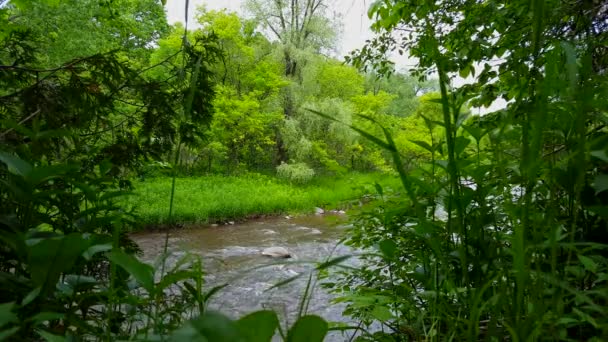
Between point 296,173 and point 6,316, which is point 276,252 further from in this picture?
point 296,173

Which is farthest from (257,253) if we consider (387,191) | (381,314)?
Result: (381,314)

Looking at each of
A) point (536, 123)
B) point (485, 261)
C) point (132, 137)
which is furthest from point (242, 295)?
point (536, 123)

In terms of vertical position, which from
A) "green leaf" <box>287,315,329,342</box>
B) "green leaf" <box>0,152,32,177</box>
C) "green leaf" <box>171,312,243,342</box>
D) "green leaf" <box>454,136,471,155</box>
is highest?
"green leaf" <box>454,136,471,155</box>

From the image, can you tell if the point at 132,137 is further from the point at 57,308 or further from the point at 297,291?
the point at 297,291

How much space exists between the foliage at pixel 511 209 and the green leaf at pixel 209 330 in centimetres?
38

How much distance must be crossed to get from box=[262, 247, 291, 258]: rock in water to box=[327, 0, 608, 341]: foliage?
19.4 ft

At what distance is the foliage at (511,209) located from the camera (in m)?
0.62

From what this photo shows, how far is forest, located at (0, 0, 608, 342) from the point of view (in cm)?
62

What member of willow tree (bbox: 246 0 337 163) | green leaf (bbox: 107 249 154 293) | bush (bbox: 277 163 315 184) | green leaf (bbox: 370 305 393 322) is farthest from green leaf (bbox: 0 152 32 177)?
willow tree (bbox: 246 0 337 163)

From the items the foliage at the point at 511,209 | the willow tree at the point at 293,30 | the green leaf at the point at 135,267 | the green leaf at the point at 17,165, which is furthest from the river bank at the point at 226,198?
the green leaf at the point at 135,267

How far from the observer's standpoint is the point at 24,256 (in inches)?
27.6

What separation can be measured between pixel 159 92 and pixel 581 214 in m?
2.30

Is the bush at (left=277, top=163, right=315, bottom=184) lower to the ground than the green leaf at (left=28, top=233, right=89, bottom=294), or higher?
lower

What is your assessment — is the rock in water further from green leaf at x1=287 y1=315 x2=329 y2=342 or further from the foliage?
green leaf at x1=287 y1=315 x2=329 y2=342
